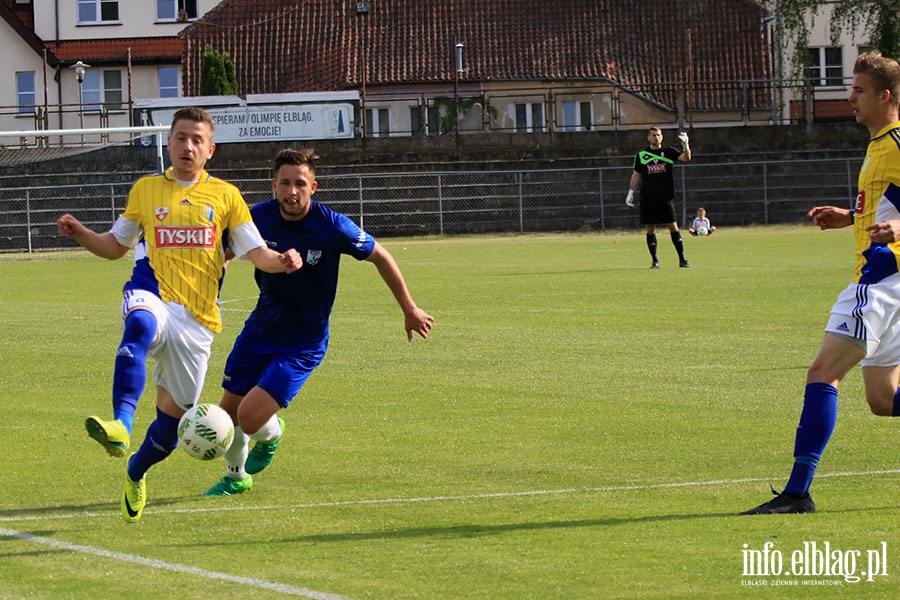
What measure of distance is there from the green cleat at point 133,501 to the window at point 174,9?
59283 millimetres

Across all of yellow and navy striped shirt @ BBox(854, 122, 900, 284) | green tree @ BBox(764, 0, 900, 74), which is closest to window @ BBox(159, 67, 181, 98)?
green tree @ BBox(764, 0, 900, 74)

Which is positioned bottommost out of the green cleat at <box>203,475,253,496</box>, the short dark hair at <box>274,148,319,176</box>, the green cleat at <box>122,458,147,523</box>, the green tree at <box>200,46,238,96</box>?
the green cleat at <box>203,475,253,496</box>

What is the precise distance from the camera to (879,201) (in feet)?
21.9

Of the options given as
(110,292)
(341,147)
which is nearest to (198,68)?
(341,147)

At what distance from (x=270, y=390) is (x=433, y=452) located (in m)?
1.41

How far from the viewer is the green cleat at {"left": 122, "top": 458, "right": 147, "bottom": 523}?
639 cm

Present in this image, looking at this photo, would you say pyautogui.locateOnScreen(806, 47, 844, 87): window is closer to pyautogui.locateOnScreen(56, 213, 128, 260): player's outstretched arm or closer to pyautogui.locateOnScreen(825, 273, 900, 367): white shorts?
pyautogui.locateOnScreen(825, 273, 900, 367): white shorts

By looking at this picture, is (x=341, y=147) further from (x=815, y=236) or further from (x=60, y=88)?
(x=60, y=88)

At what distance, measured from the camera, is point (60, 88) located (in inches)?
2416

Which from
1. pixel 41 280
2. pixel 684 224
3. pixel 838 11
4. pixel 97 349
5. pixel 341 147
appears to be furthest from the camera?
pixel 838 11

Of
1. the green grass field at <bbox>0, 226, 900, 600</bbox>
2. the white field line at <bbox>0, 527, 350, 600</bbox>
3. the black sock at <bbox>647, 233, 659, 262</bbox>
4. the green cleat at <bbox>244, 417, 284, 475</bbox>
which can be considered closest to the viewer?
the white field line at <bbox>0, 527, 350, 600</bbox>

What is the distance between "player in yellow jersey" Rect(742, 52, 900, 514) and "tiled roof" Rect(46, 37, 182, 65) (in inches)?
2287

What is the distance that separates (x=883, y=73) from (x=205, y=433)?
3565mm

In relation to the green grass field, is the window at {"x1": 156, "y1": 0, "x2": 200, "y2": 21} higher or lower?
higher
